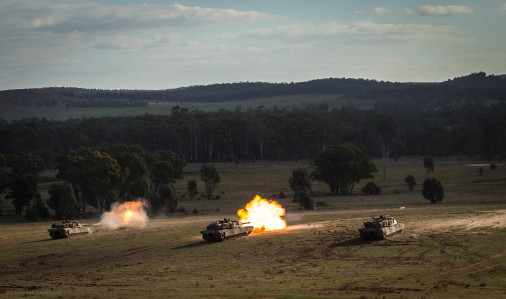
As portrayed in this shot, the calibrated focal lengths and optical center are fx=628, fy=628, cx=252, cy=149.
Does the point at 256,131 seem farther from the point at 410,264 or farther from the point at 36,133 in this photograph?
the point at 410,264

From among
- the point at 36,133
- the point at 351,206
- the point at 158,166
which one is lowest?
the point at 351,206

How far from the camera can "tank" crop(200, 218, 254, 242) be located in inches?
1896

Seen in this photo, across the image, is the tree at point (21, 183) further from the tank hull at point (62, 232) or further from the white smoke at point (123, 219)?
the tank hull at point (62, 232)

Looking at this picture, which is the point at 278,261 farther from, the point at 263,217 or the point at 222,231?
the point at 263,217

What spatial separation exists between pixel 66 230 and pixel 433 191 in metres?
45.4

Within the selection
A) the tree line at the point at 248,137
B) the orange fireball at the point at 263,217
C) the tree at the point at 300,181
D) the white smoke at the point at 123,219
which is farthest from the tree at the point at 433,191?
the tree line at the point at 248,137

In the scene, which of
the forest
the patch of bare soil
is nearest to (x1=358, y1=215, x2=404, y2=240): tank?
the patch of bare soil

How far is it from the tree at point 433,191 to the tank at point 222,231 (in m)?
36.5

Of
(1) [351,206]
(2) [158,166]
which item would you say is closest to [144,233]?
(1) [351,206]

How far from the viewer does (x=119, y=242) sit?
5219 centimetres

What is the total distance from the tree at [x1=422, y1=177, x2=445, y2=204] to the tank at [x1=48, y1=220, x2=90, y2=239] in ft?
140

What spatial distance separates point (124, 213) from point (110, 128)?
13428 cm

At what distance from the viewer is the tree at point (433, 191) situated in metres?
78.9

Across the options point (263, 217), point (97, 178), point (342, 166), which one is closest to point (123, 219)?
point (97, 178)
